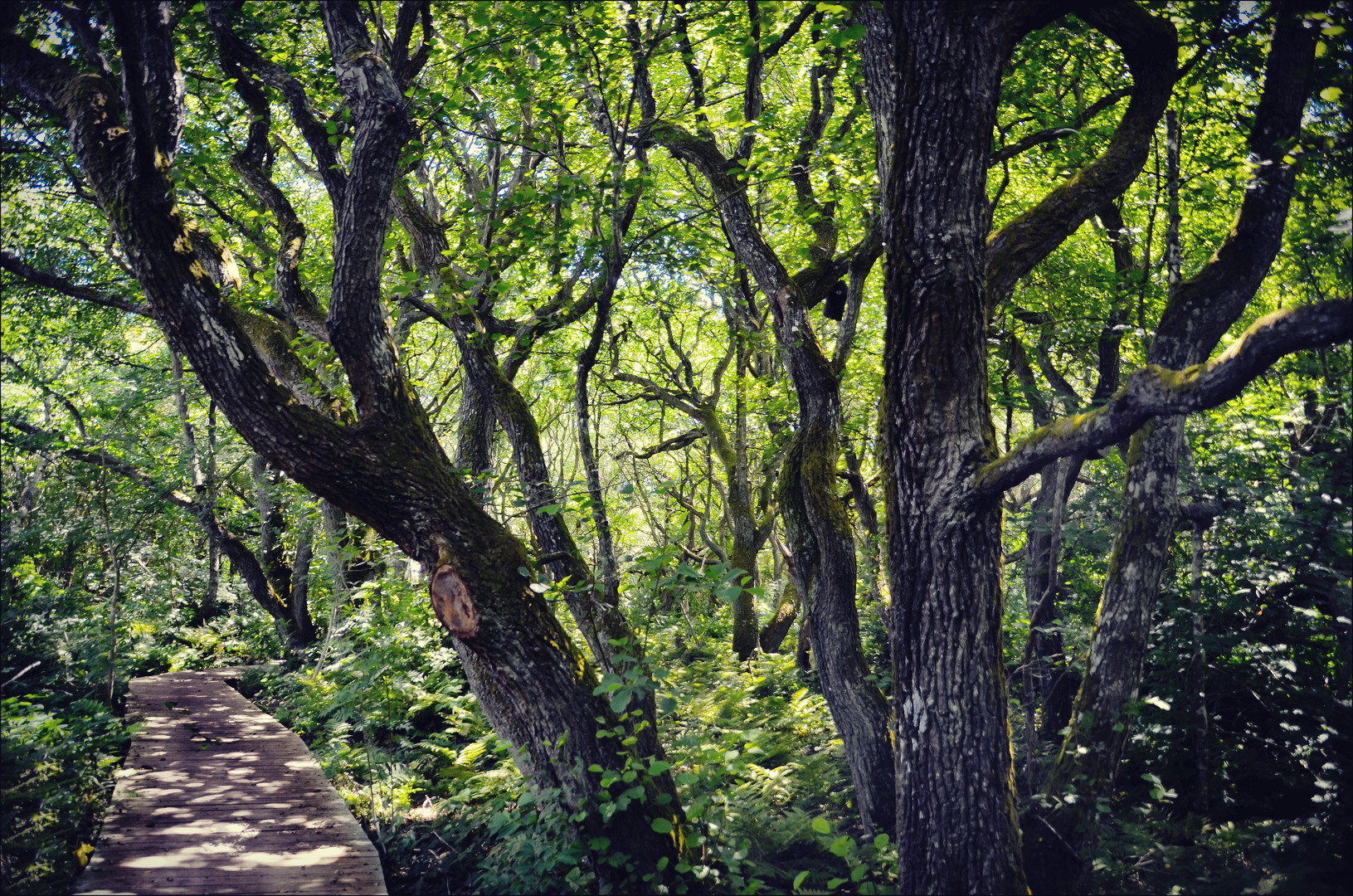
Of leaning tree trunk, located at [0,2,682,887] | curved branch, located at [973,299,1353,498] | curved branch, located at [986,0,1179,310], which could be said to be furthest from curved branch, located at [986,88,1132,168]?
leaning tree trunk, located at [0,2,682,887]

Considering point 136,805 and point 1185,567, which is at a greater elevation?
point 1185,567

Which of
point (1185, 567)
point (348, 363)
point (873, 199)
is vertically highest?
point (873, 199)

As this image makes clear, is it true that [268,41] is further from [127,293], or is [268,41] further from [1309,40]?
[1309,40]

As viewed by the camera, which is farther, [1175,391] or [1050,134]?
[1050,134]

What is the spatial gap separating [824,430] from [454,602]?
3165 millimetres

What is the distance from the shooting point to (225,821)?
5547 millimetres

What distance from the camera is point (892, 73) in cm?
368

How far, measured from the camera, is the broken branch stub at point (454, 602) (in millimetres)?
3951

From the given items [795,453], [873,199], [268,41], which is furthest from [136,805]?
[873,199]

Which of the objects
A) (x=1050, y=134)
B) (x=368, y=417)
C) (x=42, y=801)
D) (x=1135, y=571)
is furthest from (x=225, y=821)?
(x=1050, y=134)

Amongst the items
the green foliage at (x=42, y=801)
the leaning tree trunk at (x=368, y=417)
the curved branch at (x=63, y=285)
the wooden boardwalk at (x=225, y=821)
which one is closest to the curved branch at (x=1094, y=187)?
the leaning tree trunk at (x=368, y=417)

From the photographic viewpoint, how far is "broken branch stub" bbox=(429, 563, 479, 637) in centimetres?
395

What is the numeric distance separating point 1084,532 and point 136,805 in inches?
327

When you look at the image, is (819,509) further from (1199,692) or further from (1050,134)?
(1050,134)
